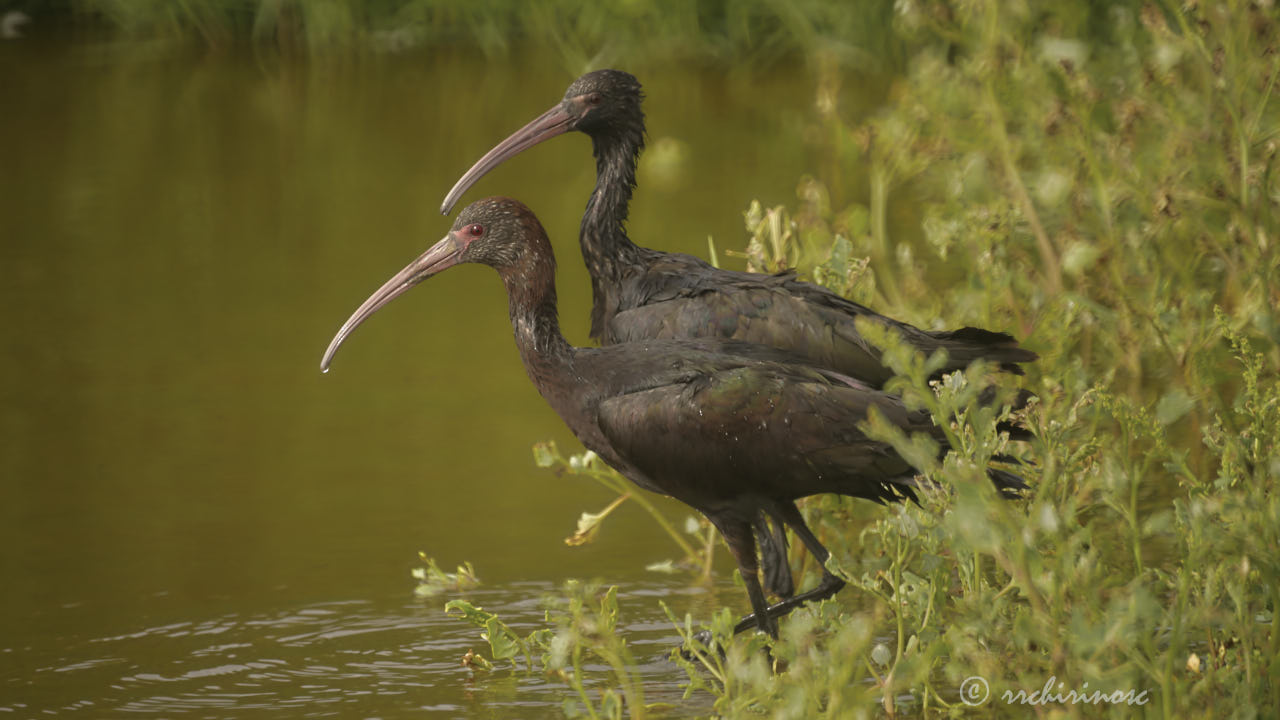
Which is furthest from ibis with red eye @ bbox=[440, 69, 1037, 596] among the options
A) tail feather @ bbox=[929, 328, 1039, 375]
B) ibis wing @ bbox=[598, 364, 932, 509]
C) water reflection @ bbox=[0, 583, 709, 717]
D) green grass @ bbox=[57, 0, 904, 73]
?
green grass @ bbox=[57, 0, 904, 73]

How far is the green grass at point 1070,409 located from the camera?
3.73m

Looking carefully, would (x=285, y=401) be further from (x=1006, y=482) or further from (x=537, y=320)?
(x=1006, y=482)

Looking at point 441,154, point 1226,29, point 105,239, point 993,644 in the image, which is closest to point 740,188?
point 441,154

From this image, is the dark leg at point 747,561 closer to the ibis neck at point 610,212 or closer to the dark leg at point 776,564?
the dark leg at point 776,564

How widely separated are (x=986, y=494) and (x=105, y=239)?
8919 mm

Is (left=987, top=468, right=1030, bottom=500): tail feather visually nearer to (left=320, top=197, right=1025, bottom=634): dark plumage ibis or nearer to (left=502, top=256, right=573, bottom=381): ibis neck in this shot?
(left=320, top=197, right=1025, bottom=634): dark plumage ibis

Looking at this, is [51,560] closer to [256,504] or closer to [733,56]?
[256,504]

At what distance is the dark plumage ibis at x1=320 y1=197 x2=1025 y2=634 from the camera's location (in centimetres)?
509

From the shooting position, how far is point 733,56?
58.3 ft

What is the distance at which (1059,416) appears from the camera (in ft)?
15.1

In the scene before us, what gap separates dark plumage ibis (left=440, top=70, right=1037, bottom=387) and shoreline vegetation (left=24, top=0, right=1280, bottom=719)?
24 centimetres

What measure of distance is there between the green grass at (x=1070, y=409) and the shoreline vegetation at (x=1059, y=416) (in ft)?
0.05

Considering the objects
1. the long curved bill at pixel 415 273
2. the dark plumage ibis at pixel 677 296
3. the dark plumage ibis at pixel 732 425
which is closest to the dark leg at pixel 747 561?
the dark plumage ibis at pixel 732 425

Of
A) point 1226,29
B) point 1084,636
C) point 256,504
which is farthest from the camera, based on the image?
point 256,504
